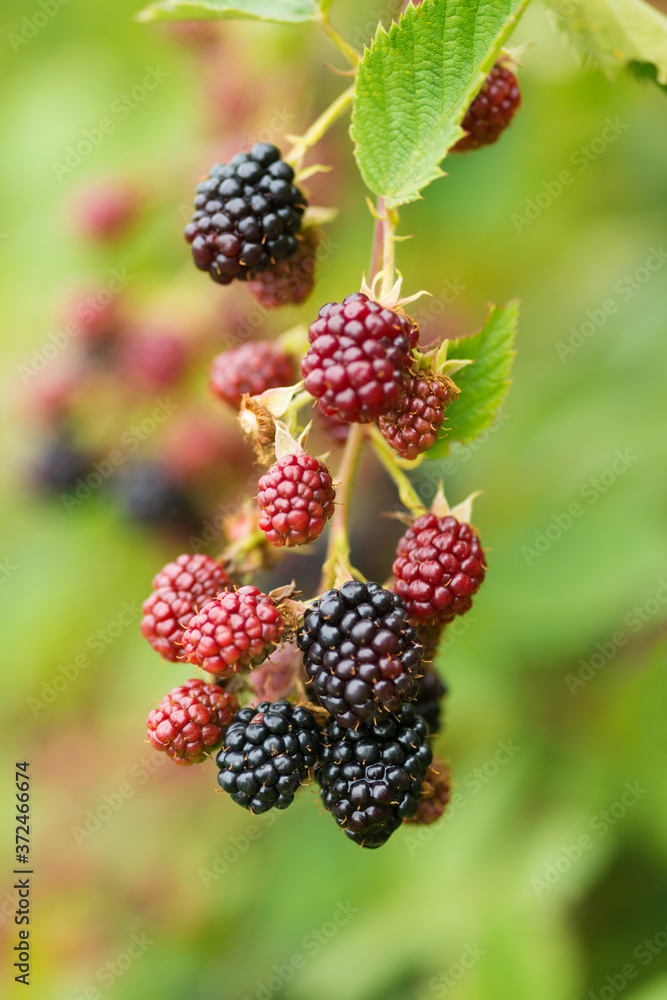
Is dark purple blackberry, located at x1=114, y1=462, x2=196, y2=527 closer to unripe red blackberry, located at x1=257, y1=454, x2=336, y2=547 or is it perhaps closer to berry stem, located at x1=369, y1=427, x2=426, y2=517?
berry stem, located at x1=369, y1=427, x2=426, y2=517

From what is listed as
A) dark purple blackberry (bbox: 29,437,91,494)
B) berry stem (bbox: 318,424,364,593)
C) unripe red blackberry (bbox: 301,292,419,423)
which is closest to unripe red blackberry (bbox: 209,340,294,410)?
berry stem (bbox: 318,424,364,593)

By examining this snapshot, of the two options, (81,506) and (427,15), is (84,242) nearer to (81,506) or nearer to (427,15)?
(81,506)

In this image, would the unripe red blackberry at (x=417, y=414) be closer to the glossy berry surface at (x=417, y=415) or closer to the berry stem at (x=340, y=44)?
the glossy berry surface at (x=417, y=415)

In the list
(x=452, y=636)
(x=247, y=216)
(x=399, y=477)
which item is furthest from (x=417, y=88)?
(x=452, y=636)

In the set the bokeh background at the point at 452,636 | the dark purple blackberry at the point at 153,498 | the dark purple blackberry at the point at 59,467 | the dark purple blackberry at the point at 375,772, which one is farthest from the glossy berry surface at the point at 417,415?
the dark purple blackberry at the point at 59,467

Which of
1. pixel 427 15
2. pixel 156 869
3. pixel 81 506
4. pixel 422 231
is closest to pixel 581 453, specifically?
pixel 422 231

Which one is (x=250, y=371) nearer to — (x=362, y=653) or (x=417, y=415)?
(x=417, y=415)
